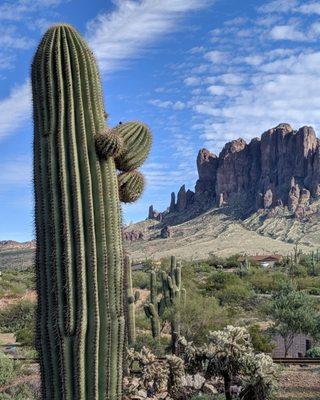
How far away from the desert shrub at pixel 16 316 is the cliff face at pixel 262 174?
8366cm

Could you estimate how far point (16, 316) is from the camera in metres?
26.8

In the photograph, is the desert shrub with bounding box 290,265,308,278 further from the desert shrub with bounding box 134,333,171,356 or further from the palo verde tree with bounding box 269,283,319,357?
the desert shrub with bounding box 134,333,171,356

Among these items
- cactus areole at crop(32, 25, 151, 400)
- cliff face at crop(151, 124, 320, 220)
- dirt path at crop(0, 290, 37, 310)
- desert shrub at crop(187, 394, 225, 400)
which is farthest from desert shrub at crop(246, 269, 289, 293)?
cliff face at crop(151, 124, 320, 220)

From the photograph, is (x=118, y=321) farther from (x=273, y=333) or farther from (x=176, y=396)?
(x=273, y=333)

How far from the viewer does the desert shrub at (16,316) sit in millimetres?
25641

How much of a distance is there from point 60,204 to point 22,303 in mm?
22857

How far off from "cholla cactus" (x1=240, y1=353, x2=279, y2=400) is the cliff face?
9861 cm

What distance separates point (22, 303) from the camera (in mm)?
27172

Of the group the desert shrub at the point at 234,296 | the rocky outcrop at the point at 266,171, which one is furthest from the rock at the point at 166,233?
the desert shrub at the point at 234,296

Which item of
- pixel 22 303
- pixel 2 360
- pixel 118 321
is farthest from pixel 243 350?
pixel 22 303

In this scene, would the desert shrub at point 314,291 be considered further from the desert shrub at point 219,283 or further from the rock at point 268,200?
the rock at point 268,200

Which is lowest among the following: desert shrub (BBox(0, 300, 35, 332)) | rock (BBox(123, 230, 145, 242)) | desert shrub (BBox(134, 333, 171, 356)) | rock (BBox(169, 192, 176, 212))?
desert shrub (BBox(134, 333, 171, 356))

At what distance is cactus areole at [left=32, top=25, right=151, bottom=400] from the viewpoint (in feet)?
18.0

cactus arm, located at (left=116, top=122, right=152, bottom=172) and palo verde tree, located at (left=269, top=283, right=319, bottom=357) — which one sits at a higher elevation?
cactus arm, located at (left=116, top=122, right=152, bottom=172)
